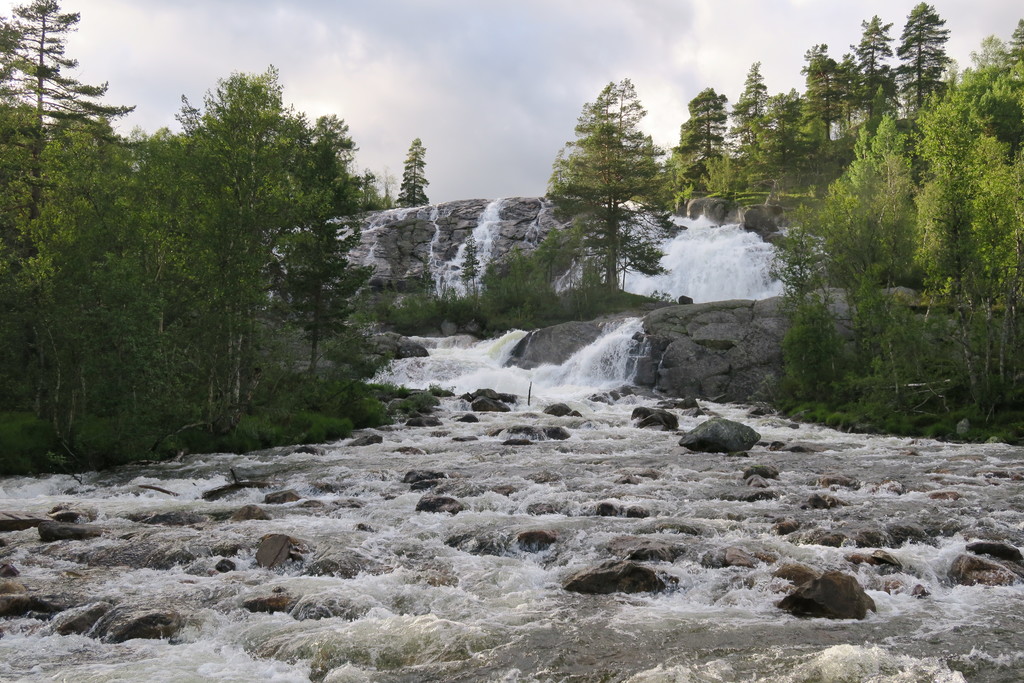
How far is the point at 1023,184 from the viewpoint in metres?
23.5

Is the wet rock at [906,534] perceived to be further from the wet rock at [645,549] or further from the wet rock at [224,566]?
the wet rock at [224,566]

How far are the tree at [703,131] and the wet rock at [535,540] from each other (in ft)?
312

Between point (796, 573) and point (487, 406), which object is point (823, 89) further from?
point (796, 573)

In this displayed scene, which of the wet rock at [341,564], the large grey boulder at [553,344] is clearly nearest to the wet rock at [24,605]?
the wet rock at [341,564]

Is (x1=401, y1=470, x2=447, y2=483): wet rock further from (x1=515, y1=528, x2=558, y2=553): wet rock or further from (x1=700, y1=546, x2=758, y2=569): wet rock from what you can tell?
(x1=700, y1=546, x2=758, y2=569): wet rock

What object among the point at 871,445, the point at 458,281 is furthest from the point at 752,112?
the point at 871,445

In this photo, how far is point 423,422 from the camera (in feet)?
98.2

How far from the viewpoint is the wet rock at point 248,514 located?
44.6 ft

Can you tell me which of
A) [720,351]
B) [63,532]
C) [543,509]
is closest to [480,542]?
[543,509]

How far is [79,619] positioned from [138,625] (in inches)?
31.6

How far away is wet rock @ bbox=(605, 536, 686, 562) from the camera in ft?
34.5

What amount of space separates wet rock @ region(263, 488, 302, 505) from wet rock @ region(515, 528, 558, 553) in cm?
608

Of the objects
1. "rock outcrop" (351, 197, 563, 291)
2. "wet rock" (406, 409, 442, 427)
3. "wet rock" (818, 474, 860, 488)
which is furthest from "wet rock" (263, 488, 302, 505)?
"rock outcrop" (351, 197, 563, 291)

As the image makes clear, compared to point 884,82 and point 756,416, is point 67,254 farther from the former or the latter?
point 884,82
